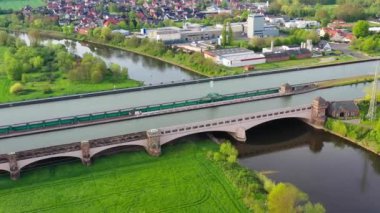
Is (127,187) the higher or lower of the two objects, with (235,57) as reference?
lower

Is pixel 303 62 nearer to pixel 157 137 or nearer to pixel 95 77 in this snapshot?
pixel 95 77

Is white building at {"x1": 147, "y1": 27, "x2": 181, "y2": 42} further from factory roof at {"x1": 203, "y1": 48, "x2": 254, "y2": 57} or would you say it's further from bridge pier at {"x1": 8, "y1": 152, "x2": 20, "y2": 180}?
bridge pier at {"x1": 8, "y1": 152, "x2": 20, "y2": 180}

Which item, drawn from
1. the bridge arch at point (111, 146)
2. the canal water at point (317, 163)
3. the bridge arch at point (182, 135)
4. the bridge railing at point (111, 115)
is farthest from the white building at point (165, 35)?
the bridge arch at point (111, 146)

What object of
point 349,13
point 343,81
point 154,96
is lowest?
point 343,81

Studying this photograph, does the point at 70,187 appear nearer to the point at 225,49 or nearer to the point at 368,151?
the point at 368,151

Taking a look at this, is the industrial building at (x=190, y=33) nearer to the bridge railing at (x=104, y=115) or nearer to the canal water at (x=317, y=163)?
the bridge railing at (x=104, y=115)

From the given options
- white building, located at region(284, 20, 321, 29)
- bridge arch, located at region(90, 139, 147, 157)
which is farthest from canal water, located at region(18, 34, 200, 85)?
white building, located at region(284, 20, 321, 29)

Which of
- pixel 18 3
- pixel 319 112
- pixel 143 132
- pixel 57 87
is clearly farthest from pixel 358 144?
pixel 18 3
